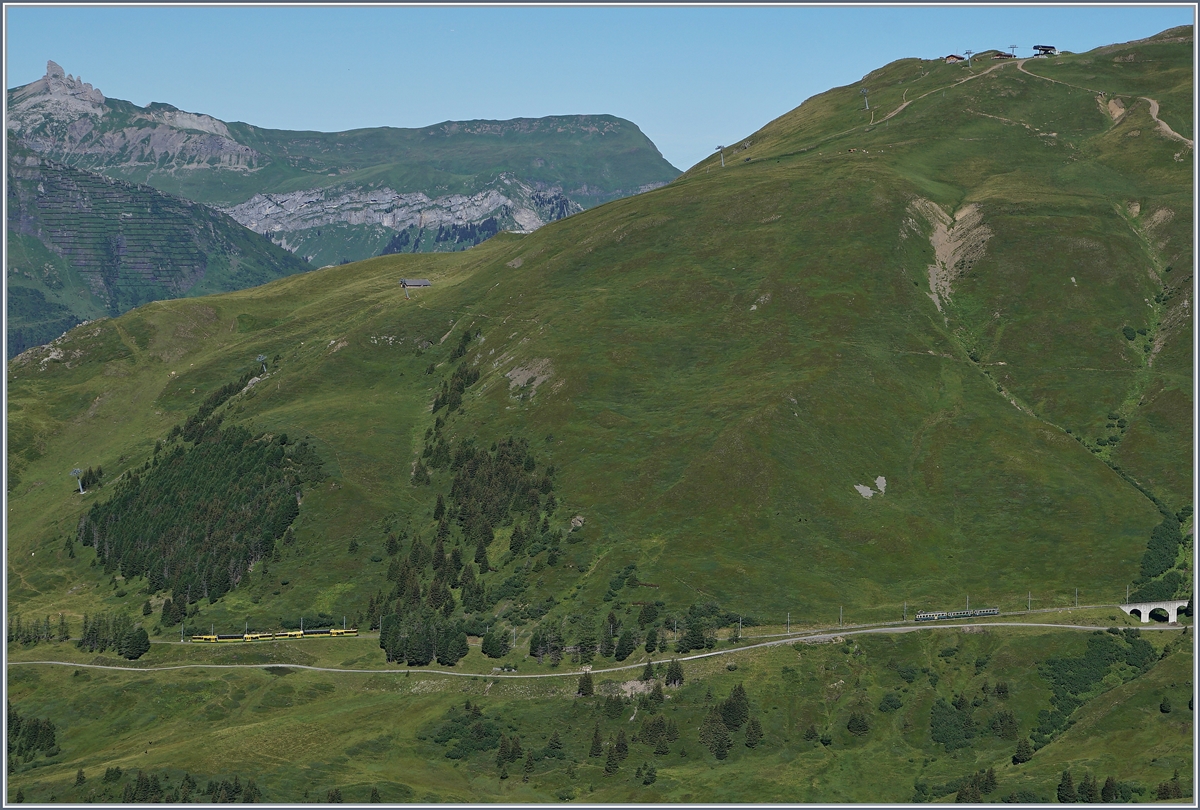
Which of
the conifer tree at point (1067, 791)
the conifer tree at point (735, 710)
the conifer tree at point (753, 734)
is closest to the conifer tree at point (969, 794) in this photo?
the conifer tree at point (1067, 791)

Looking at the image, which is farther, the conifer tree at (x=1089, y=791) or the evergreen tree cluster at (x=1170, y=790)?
the conifer tree at (x=1089, y=791)

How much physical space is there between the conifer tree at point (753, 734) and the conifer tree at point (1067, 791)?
44.5m

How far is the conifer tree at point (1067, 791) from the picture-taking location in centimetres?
15138

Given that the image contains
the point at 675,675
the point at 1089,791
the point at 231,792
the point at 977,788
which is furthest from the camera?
the point at 675,675

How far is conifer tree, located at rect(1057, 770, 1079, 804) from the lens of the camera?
151375 mm

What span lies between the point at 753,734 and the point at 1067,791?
1835 inches

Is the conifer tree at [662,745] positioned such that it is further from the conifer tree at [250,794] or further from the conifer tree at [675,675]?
the conifer tree at [250,794]

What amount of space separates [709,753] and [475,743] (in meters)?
37.2

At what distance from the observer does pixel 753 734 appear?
592 ft

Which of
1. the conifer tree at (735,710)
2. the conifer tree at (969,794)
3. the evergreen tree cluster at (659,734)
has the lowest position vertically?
the conifer tree at (969,794)

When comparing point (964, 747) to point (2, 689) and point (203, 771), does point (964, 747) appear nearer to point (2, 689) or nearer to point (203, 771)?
point (203, 771)

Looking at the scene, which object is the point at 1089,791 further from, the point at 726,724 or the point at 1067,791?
the point at 726,724

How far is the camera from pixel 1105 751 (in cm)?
16288

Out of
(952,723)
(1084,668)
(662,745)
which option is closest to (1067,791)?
(952,723)
